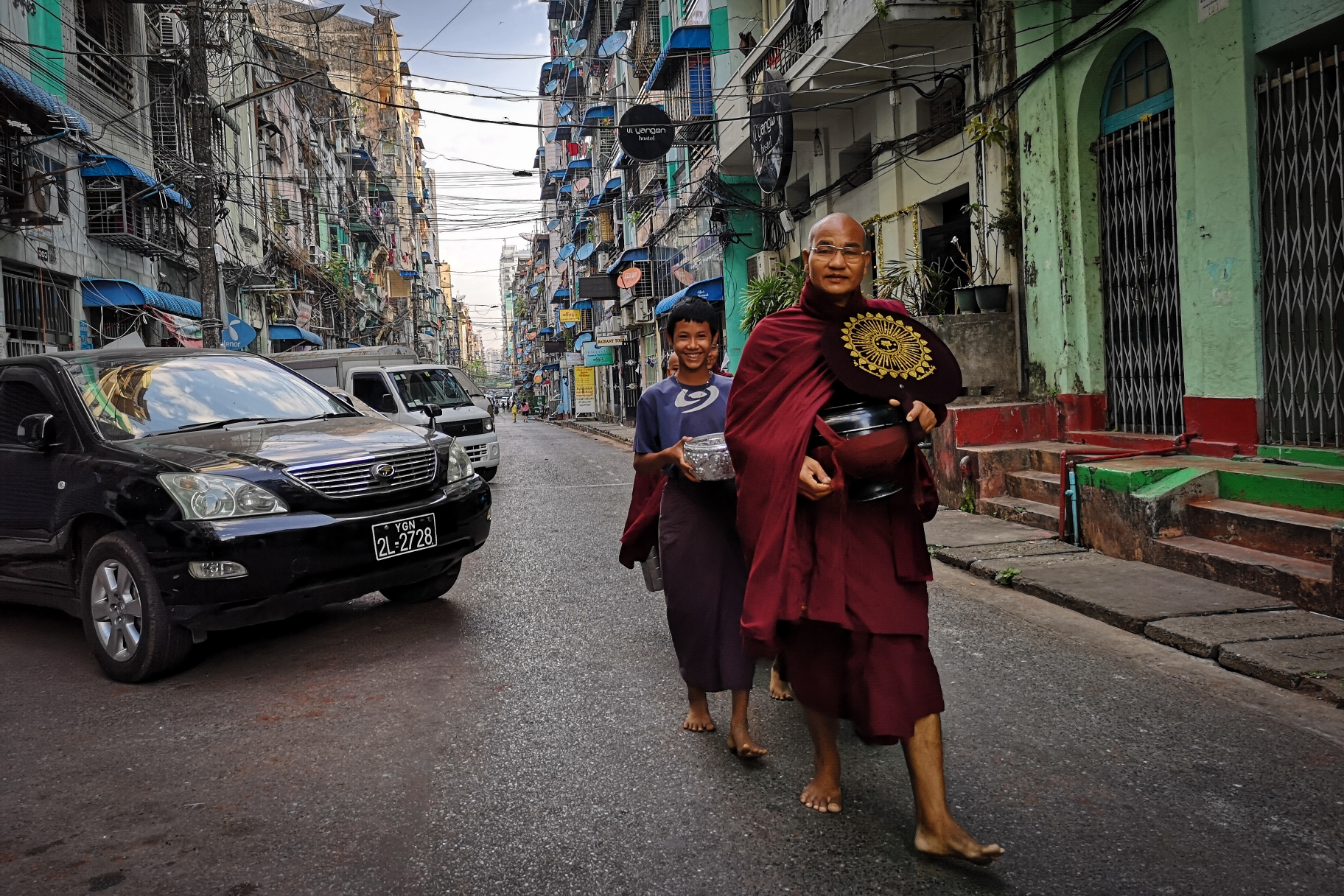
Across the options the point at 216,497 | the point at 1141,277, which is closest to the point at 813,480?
the point at 216,497

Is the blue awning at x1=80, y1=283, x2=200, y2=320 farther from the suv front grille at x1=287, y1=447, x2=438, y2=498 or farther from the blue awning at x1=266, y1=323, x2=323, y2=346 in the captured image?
the blue awning at x1=266, y1=323, x2=323, y2=346

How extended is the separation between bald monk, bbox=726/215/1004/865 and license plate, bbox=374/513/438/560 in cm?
273

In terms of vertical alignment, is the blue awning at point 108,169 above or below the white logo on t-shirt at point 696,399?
above

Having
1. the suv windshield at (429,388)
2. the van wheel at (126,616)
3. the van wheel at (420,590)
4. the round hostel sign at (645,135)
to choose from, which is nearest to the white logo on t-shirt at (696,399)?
the van wheel at (126,616)

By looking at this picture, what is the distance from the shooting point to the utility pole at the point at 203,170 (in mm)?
16094

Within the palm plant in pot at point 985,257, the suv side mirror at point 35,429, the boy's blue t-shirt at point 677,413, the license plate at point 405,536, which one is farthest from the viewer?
the palm plant in pot at point 985,257

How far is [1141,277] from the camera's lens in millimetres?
9328

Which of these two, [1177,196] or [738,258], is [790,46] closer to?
[738,258]

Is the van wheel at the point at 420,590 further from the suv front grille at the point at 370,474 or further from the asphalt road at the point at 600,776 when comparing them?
the suv front grille at the point at 370,474

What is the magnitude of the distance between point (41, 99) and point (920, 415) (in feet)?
52.0

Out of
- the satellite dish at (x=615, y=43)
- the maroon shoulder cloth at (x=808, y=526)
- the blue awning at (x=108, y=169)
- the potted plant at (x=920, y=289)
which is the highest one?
the satellite dish at (x=615, y=43)

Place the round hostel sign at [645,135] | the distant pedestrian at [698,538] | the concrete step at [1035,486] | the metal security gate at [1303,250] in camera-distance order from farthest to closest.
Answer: the round hostel sign at [645,135], the concrete step at [1035,486], the metal security gate at [1303,250], the distant pedestrian at [698,538]

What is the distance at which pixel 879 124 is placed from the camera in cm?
1552

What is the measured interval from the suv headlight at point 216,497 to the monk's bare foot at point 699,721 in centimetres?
234
